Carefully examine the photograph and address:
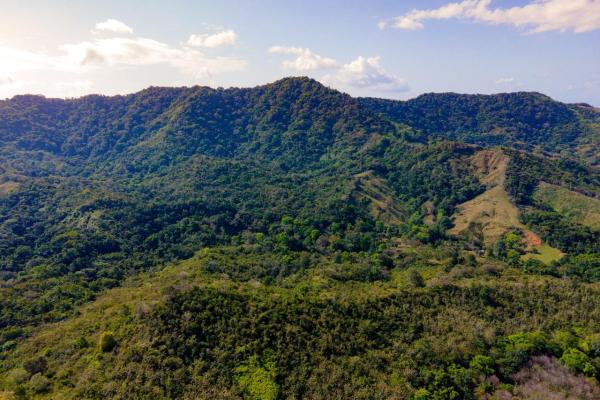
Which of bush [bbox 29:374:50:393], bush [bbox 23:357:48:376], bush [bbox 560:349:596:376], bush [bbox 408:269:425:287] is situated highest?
bush [bbox 408:269:425:287]

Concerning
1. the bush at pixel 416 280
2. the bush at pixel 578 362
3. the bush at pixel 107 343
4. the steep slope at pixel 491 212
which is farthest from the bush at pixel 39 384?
the steep slope at pixel 491 212

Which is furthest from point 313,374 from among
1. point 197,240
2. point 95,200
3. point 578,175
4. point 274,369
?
point 578,175

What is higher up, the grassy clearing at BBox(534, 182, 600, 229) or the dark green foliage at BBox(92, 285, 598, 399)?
the grassy clearing at BBox(534, 182, 600, 229)

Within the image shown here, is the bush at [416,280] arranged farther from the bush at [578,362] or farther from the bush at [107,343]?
the bush at [107,343]

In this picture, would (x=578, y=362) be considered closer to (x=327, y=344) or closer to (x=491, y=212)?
(x=327, y=344)

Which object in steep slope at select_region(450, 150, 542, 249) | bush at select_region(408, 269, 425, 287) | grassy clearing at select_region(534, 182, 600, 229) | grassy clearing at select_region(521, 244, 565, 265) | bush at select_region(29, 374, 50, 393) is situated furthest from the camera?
grassy clearing at select_region(534, 182, 600, 229)

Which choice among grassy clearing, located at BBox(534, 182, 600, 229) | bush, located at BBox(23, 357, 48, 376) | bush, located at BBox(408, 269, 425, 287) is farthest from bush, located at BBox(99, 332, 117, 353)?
grassy clearing, located at BBox(534, 182, 600, 229)

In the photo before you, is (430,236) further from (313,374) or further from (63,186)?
(63,186)

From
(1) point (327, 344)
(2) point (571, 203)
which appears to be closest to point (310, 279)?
(1) point (327, 344)

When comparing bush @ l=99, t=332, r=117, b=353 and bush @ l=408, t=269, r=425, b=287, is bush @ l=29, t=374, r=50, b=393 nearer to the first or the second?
bush @ l=99, t=332, r=117, b=353
